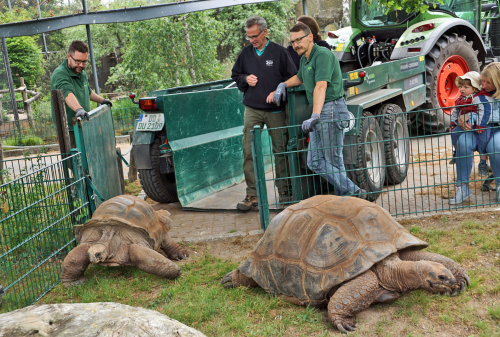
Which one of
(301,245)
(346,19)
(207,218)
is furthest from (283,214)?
(346,19)

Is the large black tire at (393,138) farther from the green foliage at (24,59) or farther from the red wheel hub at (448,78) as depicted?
the green foliage at (24,59)

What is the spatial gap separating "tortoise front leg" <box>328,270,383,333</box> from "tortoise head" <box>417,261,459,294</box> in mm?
338

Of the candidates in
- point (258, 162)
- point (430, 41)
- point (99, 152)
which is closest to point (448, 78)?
point (430, 41)

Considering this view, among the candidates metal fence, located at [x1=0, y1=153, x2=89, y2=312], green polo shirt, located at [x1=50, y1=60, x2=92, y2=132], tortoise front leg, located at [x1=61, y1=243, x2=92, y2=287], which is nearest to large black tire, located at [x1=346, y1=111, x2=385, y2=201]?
tortoise front leg, located at [x1=61, y1=243, x2=92, y2=287]

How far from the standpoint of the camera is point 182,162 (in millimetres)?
6398

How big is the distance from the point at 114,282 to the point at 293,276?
74.6 inches

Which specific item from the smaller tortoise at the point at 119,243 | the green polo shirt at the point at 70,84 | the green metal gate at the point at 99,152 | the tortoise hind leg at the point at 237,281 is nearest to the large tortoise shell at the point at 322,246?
the tortoise hind leg at the point at 237,281

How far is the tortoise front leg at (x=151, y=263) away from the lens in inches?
169

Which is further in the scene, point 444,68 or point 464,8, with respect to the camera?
point 464,8

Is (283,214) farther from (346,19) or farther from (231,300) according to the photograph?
(346,19)

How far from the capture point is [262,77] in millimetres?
5922

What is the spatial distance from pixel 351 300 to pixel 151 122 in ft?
13.3

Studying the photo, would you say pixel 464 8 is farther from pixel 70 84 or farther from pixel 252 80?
pixel 70 84

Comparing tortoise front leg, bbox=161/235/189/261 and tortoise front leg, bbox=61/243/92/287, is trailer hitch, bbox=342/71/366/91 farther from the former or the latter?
tortoise front leg, bbox=61/243/92/287
